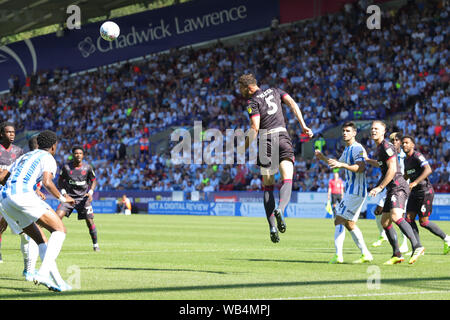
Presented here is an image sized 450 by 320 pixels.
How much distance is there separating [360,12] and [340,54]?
304 cm

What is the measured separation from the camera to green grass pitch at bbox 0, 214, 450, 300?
8852mm

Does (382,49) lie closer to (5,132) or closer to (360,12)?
(360,12)

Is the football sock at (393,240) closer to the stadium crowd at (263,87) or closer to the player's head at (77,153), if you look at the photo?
the player's head at (77,153)

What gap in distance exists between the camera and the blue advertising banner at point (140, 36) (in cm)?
5019

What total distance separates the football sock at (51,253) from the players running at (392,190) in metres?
5.98

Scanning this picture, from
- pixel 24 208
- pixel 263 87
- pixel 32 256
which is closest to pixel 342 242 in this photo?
pixel 32 256

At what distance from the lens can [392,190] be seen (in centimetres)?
1317

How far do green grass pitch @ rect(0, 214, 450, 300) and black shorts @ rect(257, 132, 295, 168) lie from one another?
1815mm

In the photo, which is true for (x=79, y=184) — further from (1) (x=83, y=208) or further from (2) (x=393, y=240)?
(2) (x=393, y=240)

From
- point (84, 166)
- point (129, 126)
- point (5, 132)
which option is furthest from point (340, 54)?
point (5, 132)

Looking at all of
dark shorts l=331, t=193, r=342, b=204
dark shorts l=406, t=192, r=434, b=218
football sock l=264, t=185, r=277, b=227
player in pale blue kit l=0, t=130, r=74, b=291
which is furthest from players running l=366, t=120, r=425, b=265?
dark shorts l=331, t=193, r=342, b=204

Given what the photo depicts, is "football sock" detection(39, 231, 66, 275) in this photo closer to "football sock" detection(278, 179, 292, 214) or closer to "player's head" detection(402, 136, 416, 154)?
"football sock" detection(278, 179, 292, 214)

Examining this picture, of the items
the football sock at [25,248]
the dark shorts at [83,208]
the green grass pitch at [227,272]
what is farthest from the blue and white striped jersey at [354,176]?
the dark shorts at [83,208]

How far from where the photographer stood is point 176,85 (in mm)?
49406
